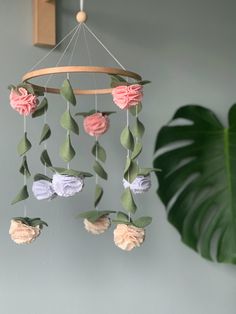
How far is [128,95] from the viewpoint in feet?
3.75

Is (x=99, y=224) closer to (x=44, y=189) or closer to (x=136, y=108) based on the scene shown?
(x=44, y=189)

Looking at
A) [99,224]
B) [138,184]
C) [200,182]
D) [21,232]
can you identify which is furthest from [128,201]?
[200,182]

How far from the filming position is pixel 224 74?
1.88m

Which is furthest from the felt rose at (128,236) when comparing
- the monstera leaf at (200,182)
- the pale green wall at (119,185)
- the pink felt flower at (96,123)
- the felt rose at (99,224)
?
the monstera leaf at (200,182)

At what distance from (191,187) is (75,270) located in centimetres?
51

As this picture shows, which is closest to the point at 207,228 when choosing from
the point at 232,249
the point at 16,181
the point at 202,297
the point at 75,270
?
the point at 232,249

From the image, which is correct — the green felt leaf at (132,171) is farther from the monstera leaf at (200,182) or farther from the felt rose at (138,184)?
the monstera leaf at (200,182)

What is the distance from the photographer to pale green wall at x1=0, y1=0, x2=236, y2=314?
4.84 feet

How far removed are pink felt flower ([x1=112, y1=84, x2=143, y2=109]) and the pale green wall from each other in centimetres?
43

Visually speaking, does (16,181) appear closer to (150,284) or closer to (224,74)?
(150,284)

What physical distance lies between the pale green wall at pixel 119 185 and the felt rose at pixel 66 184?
357 mm

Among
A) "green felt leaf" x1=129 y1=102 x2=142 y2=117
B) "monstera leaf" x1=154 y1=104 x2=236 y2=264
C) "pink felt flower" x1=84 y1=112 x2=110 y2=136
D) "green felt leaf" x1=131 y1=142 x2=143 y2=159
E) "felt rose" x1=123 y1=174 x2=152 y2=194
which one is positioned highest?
"green felt leaf" x1=129 y1=102 x2=142 y2=117

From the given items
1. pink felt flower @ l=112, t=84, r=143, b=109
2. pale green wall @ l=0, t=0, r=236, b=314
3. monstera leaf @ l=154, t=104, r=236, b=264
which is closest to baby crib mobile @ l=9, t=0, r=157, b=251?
pink felt flower @ l=112, t=84, r=143, b=109

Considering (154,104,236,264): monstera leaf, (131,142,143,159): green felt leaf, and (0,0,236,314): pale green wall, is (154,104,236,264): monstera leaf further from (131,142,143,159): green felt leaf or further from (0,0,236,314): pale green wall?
(131,142,143,159): green felt leaf
